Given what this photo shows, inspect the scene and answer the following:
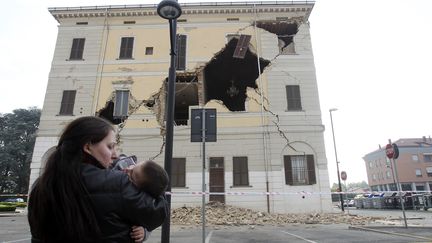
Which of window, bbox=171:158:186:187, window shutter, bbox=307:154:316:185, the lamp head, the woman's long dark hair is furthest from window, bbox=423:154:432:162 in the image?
the woman's long dark hair

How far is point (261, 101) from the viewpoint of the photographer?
20.1 m

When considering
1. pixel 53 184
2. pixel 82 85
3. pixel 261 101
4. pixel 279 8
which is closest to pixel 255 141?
pixel 261 101

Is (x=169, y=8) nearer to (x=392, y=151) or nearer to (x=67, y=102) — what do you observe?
(x=392, y=151)

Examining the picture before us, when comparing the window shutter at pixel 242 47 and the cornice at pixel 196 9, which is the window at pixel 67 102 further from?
the window shutter at pixel 242 47

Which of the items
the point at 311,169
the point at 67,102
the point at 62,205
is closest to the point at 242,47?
the point at 311,169

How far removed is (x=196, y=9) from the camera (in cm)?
2208

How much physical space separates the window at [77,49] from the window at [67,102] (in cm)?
260

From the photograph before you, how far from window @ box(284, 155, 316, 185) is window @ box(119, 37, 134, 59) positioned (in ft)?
41.6

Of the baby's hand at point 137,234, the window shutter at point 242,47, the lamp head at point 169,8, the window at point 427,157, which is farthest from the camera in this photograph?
the window at point 427,157

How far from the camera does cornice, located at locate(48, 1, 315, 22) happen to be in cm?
2161

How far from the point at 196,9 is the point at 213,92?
6124mm

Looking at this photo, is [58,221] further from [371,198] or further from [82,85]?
[371,198]

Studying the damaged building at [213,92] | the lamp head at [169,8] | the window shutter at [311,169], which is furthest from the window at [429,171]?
the lamp head at [169,8]

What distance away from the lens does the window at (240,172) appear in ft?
61.5
